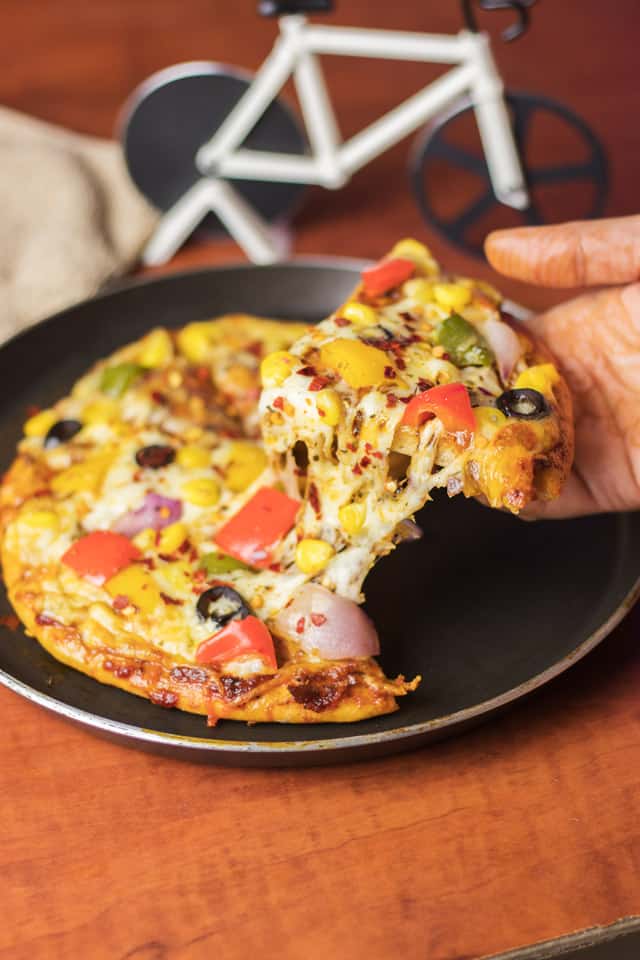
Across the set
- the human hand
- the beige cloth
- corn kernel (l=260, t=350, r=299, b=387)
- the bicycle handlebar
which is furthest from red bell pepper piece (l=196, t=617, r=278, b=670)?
the bicycle handlebar

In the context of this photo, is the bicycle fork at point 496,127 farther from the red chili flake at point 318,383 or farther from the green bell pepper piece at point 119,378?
the red chili flake at point 318,383

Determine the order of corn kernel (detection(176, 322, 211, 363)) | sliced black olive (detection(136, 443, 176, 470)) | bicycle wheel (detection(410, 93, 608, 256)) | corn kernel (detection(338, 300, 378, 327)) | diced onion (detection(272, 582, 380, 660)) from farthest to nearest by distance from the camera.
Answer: bicycle wheel (detection(410, 93, 608, 256)) → corn kernel (detection(176, 322, 211, 363)) → sliced black olive (detection(136, 443, 176, 470)) → corn kernel (detection(338, 300, 378, 327)) → diced onion (detection(272, 582, 380, 660))

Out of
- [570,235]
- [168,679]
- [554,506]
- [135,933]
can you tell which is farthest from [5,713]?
[570,235]

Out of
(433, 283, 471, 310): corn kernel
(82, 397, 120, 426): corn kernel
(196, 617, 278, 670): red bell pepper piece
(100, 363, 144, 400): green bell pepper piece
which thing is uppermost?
(433, 283, 471, 310): corn kernel

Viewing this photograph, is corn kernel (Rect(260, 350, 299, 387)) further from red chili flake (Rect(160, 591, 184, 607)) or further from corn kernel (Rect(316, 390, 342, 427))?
red chili flake (Rect(160, 591, 184, 607))

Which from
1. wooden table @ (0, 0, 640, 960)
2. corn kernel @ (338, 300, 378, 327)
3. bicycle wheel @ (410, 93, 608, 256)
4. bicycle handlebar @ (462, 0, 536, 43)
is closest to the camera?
wooden table @ (0, 0, 640, 960)

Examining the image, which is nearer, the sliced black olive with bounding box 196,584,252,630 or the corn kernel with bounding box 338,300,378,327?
the sliced black olive with bounding box 196,584,252,630
